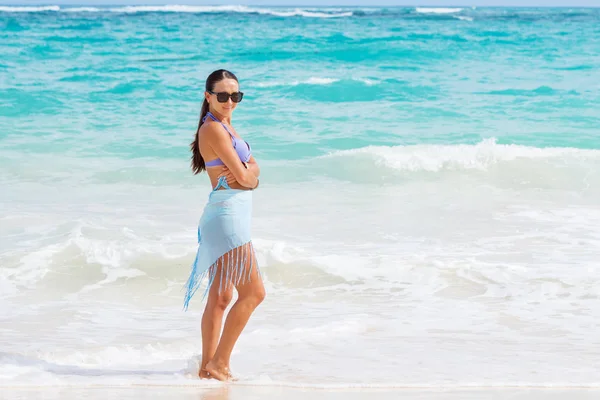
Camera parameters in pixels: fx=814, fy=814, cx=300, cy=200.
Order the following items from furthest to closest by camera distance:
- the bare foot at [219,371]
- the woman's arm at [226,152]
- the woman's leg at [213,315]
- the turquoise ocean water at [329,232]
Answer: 1. the turquoise ocean water at [329,232]
2. the bare foot at [219,371]
3. the woman's leg at [213,315]
4. the woman's arm at [226,152]

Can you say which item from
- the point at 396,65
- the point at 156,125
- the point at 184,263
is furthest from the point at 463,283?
the point at 396,65

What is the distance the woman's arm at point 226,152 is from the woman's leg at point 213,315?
0.45 metres

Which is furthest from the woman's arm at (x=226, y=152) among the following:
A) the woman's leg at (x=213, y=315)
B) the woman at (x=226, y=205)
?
the woman's leg at (x=213, y=315)

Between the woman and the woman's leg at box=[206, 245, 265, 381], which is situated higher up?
the woman

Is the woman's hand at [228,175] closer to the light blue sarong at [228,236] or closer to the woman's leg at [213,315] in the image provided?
the light blue sarong at [228,236]

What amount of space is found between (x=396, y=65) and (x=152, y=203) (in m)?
18.2

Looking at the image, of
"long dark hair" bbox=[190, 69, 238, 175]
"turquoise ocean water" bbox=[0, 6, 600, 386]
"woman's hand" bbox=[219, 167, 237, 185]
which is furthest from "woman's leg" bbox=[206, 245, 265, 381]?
"long dark hair" bbox=[190, 69, 238, 175]

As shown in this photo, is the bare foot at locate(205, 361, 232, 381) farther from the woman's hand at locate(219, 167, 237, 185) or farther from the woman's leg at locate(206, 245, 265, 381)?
the woman's hand at locate(219, 167, 237, 185)

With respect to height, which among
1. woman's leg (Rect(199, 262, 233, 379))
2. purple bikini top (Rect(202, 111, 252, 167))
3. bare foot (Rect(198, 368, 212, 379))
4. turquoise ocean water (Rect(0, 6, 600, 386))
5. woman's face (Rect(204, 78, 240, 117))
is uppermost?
woman's face (Rect(204, 78, 240, 117))

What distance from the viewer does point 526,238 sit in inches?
299

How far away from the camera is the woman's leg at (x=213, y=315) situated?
12.7ft

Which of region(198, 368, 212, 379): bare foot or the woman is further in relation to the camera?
region(198, 368, 212, 379): bare foot

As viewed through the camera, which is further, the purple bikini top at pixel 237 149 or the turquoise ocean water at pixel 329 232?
the turquoise ocean water at pixel 329 232

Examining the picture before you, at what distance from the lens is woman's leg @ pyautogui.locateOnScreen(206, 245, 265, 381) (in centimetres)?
383
